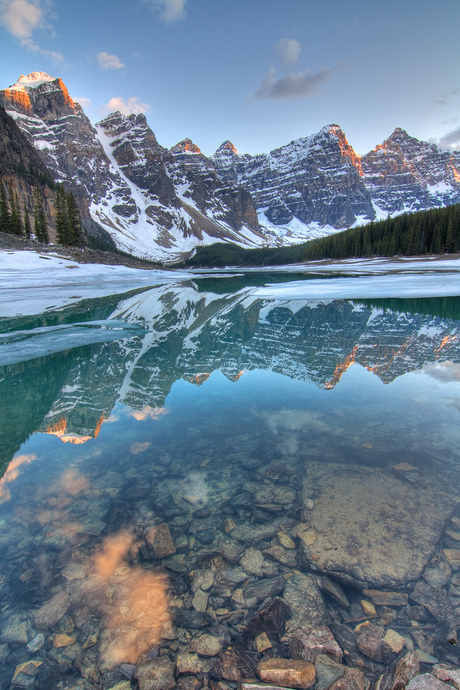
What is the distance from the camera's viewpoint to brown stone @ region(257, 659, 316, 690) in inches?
103

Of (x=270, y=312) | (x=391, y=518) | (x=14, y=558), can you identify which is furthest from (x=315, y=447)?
(x=270, y=312)

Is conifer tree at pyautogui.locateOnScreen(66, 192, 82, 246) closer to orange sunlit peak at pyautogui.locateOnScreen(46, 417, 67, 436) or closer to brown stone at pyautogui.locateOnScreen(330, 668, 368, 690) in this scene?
orange sunlit peak at pyautogui.locateOnScreen(46, 417, 67, 436)

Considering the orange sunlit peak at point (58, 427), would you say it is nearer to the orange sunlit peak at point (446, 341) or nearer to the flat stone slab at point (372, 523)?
the flat stone slab at point (372, 523)

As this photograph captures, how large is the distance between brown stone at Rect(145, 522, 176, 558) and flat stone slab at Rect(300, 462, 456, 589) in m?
1.62

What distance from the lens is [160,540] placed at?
4.14 metres

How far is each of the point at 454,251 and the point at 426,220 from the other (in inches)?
466

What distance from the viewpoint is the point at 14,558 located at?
151 inches

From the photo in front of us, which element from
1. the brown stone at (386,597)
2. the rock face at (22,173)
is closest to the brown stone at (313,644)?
the brown stone at (386,597)

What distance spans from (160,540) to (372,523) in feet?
8.90

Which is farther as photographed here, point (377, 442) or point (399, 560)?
point (377, 442)

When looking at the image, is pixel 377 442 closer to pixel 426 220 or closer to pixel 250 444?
pixel 250 444

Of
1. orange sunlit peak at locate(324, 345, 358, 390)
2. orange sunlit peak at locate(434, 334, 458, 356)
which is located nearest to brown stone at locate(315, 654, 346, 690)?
orange sunlit peak at locate(324, 345, 358, 390)

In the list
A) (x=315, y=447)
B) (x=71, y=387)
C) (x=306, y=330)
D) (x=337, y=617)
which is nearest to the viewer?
(x=337, y=617)

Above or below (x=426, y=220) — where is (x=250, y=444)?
below
